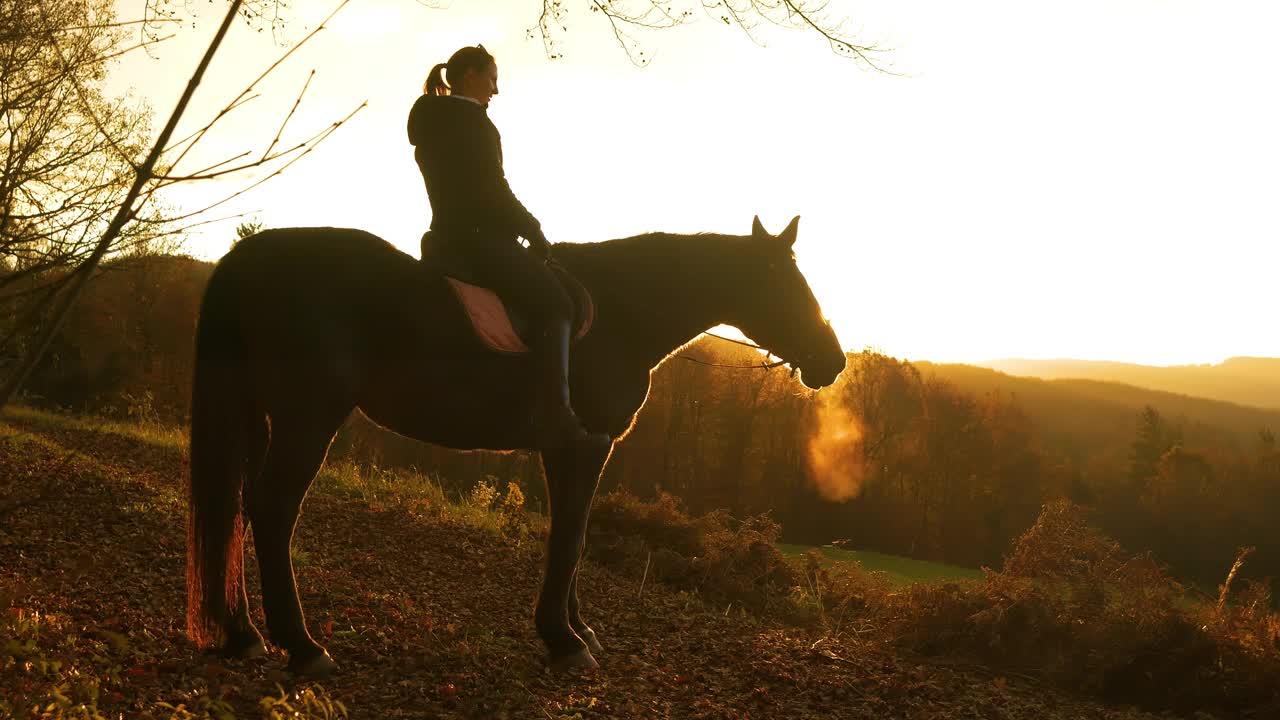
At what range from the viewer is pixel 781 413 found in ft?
176

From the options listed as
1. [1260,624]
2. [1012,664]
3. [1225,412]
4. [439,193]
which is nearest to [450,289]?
[439,193]

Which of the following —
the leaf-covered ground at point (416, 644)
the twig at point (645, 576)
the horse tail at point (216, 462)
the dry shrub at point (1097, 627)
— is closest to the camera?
the leaf-covered ground at point (416, 644)

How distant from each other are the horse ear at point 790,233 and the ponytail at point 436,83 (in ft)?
8.27

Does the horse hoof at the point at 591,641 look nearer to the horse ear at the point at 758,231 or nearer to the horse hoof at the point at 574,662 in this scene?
the horse hoof at the point at 574,662

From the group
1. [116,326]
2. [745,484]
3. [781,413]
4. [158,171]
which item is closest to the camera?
[158,171]

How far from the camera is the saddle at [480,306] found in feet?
17.8

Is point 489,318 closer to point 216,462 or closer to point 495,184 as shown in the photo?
point 495,184

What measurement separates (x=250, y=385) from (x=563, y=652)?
8.71ft

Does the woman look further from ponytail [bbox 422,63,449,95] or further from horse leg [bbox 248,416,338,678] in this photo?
horse leg [bbox 248,416,338,678]

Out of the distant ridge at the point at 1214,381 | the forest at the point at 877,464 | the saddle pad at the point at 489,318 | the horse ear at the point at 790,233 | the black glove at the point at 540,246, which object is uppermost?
the distant ridge at the point at 1214,381

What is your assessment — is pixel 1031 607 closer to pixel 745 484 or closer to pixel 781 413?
pixel 745 484

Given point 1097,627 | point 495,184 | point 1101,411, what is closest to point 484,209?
point 495,184

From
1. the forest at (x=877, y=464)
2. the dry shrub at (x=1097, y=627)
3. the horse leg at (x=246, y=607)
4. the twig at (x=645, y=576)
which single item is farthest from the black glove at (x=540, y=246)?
the forest at (x=877, y=464)

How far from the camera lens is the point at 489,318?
5438mm
